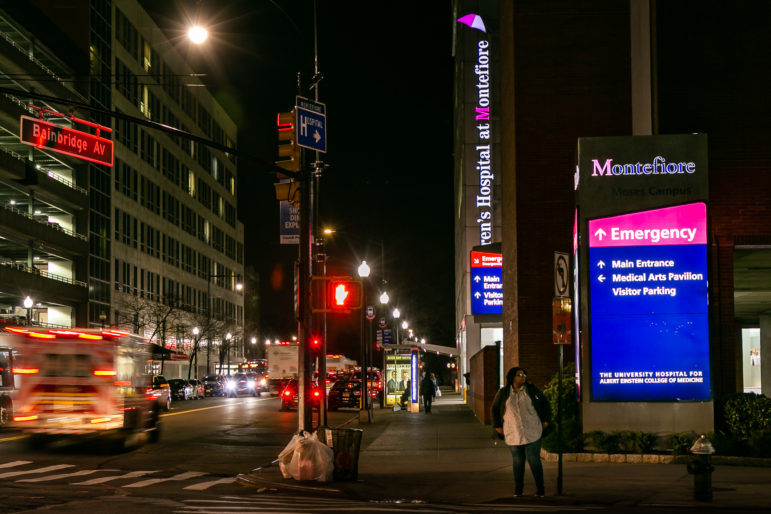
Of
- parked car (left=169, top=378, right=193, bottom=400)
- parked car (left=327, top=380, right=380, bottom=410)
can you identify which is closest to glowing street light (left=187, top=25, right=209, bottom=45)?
parked car (left=327, top=380, right=380, bottom=410)

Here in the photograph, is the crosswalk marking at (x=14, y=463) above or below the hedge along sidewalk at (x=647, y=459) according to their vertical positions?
below

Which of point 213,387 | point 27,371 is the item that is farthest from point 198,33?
point 213,387

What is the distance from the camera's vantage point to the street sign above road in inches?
679

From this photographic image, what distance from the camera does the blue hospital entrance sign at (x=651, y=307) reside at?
699 inches

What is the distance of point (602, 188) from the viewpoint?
18.4 m

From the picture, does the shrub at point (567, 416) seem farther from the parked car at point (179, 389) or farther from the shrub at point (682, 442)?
the parked car at point (179, 389)

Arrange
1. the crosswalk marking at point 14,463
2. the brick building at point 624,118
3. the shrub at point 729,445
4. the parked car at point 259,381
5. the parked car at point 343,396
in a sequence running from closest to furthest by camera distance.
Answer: the shrub at point 729,445
the crosswalk marking at point 14,463
the brick building at point 624,118
the parked car at point 343,396
the parked car at point 259,381

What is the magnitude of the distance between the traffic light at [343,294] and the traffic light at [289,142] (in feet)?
7.51

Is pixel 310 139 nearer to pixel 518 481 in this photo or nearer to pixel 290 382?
pixel 518 481

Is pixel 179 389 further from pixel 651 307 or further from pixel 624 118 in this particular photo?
pixel 651 307

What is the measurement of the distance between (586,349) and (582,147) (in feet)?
13.3

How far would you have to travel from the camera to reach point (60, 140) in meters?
16.5

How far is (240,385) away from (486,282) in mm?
36607

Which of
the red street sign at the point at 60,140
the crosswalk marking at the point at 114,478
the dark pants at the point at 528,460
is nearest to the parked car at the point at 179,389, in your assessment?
the crosswalk marking at the point at 114,478
